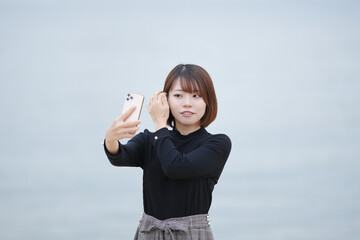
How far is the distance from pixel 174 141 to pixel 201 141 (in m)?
0.12

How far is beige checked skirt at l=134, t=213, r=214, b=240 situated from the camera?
233cm

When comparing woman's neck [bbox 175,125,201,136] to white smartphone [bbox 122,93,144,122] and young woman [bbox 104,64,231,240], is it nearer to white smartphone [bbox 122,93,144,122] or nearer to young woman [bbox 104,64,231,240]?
young woman [bbox 104,64,231,240]

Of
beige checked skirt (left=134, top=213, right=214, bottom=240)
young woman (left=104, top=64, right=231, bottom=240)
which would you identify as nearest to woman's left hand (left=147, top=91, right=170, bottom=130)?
young woman (left=104, top=64, right=231, bottom=240)

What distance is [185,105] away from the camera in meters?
2.41

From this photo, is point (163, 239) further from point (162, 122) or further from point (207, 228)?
point (162, 122)

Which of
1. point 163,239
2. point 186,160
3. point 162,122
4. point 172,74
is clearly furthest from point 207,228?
point 172,74

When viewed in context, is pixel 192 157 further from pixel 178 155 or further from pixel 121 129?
pixel 121 129

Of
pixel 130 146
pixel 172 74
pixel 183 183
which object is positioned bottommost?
pixel 183 183

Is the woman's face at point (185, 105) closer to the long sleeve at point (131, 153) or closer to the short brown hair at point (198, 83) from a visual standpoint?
the short brown hair at point (198, 83)

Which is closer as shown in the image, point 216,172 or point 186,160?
point 186,160

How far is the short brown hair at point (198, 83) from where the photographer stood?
2.42 m

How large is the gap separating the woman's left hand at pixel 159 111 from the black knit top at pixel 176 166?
0.15 ft

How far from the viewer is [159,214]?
2.38m

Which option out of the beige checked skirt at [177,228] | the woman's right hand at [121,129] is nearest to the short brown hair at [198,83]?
the woman's right hand at [121,129]
